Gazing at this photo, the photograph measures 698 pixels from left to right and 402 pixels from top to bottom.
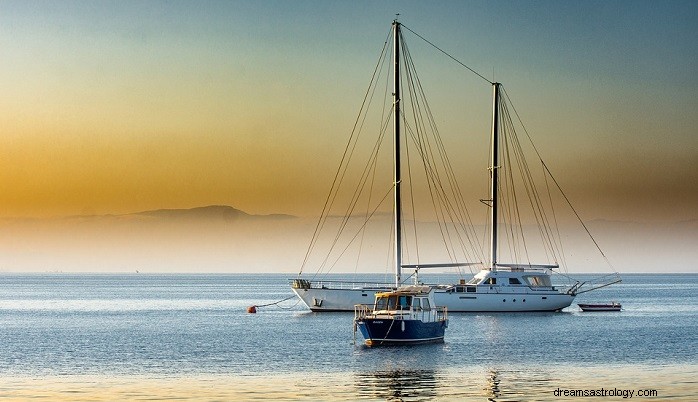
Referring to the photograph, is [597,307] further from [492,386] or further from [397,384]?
[397,384]

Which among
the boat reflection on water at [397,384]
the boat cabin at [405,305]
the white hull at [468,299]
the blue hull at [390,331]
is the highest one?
the white hull at [468,299]

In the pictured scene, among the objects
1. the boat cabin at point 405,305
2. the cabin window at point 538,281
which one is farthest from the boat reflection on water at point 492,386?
the cabin window at point 538,281

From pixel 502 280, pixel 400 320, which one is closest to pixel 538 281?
pixel 502 280

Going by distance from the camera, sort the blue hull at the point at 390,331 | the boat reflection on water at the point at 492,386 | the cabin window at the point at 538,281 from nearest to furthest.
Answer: the boat reflection on water at the point at 492,386 < the blue hull at the point at 390,331 < the cabin window at the point at 538,281

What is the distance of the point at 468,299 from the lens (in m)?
A: 109

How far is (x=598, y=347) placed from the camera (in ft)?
248

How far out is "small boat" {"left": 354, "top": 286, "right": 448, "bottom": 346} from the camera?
7100cm

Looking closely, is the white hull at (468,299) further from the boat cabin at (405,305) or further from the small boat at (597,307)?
the boat cabin at (405,305)

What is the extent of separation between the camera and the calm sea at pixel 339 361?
2040 inches

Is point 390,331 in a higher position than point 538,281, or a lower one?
lower

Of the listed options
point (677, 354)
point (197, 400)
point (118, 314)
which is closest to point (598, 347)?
point (677, 354)

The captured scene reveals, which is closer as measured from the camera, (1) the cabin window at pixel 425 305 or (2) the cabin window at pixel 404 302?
(2) the cabin window at pixel 404 302

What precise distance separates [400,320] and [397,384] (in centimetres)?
1763

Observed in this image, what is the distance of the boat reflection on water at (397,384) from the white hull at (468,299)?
49450 mm
